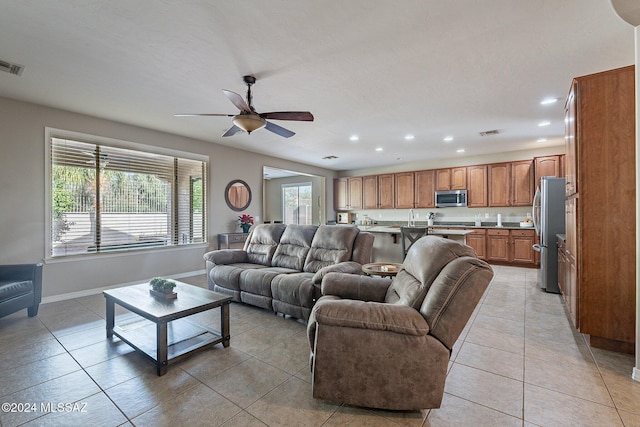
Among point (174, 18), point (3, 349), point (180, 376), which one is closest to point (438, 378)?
Answer: point (180, 376)

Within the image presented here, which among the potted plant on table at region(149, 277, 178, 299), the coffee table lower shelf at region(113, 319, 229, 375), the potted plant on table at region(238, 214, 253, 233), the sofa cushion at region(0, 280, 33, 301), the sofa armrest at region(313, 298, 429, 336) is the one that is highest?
the potted plant on table at region(238, 214, 253, 233)

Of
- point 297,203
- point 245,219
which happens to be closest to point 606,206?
point 245,219

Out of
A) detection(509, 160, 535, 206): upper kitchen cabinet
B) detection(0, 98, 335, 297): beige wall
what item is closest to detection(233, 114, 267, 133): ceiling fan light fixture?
detection(0, 98, 335, 297): beige wall

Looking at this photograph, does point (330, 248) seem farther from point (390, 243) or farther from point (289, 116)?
point (390, 243)

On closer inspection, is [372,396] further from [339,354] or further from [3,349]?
[3,349]

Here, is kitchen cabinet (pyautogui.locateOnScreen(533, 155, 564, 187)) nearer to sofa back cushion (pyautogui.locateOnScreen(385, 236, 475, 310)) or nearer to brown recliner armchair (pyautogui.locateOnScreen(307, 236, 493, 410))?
sofa back cushion (pyautogui.locateOnScreen(385, 236, 475, 310))

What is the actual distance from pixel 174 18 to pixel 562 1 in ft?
8.88

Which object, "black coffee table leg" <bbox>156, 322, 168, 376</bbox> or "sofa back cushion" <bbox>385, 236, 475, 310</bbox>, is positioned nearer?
"sofa back cushion" <bbox>385, 236, 475, 310</bbox>

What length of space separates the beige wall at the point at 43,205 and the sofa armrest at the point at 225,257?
1.50 meters

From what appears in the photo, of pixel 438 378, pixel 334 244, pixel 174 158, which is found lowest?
pixel 438 378

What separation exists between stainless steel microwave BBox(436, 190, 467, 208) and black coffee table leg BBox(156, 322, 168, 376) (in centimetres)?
658

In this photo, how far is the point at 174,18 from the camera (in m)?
2.02

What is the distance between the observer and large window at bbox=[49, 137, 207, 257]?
3.89 metres

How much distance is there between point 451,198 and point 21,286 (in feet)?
25.0
